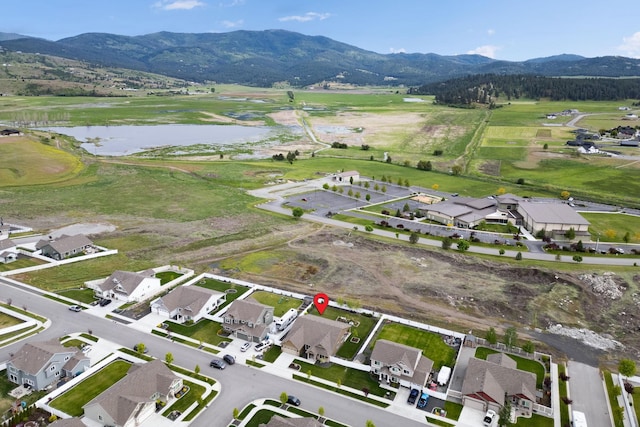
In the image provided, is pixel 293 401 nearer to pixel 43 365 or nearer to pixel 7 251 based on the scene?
pixel 43 365

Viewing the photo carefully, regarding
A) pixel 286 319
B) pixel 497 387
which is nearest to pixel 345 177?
pixel 286 319

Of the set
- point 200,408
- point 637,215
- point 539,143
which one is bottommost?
point 200,408

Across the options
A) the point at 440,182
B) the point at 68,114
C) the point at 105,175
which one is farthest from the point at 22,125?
the point at 440,182

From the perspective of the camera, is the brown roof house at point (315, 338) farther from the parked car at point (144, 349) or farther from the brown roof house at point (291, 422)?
the parked car at point (144, 349)

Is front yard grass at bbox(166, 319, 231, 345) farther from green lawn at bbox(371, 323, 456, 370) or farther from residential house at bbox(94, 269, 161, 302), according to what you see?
green lawn at bbox(371, 323, 456, 370)

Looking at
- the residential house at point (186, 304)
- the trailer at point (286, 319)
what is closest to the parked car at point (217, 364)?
the trailer at point (286, 319)

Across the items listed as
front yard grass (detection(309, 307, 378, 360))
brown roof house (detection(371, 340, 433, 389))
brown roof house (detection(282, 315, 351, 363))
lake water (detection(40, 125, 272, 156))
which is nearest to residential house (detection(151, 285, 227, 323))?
brown roof house (detection(282, 315, 351, 363))

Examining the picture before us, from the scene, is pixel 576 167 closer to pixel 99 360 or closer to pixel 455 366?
pixel 455 366
